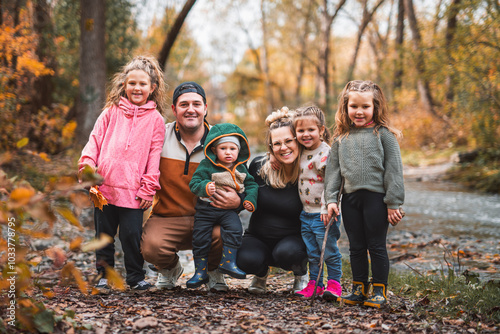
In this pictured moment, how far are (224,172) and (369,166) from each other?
1.22 meters

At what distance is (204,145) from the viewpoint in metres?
3.79

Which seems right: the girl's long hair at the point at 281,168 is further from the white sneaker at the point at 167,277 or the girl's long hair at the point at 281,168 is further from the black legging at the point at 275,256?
the white sneaker at the point at 167,277

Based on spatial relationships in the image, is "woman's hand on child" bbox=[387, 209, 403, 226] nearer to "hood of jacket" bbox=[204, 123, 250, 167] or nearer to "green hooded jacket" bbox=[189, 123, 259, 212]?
"green hooded jacket" bbox=[189, 123, 259, 212]

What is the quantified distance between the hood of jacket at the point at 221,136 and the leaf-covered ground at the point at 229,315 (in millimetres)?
1186

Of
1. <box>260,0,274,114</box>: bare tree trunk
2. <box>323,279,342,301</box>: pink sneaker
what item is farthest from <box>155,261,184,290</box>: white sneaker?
<box>260,0,274,114</box>: bare tree trunk

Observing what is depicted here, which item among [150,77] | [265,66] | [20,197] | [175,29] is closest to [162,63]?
[175,29]

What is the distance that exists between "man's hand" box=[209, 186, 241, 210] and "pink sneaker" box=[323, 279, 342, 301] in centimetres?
103

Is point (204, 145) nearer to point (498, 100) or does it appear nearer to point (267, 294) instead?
point (267, 294)

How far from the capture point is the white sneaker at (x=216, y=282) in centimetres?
372

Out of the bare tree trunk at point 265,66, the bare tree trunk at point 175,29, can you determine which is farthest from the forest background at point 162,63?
the bare tree trunk at point 265,66

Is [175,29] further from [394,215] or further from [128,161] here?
[394,215]

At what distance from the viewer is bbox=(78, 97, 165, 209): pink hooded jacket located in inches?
143

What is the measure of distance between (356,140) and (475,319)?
1.53 meters

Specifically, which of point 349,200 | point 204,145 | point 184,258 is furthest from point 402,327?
point 184,258
